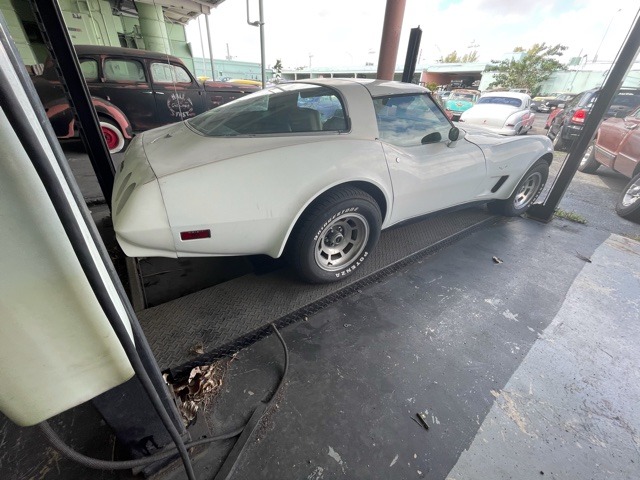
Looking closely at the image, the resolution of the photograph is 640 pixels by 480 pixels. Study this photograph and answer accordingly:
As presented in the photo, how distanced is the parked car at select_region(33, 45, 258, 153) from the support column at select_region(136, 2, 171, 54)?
8.61m

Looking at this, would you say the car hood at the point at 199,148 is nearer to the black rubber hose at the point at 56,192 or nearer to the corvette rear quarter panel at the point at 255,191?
the corvette rear quarter panel at the point at 255,191

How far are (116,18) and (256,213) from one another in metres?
16.1

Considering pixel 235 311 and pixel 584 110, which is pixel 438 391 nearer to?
pixel 235 311

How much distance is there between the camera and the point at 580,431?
150cm

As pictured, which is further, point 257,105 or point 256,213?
point 257,105

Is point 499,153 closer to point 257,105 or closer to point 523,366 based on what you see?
point 523,366

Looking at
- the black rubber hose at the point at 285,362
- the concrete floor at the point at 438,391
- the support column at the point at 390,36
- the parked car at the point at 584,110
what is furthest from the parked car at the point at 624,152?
the black rubber hose at the point at 285,362

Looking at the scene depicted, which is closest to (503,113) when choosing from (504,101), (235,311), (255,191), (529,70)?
(504,101)

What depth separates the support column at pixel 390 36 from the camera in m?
5.21

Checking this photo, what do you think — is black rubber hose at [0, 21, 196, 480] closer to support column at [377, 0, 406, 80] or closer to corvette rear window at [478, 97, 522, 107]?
support column at [377, 0, 406, 80]

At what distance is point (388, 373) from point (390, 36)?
602cm

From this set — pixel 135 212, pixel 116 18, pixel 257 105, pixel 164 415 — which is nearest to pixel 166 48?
pixel 116 18

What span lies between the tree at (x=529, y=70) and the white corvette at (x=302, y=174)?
1545 inches

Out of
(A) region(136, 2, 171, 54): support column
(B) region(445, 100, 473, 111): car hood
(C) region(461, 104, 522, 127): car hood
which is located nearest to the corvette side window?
(C) region(461, 104, 522, 127): car hood
